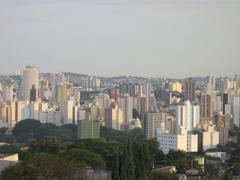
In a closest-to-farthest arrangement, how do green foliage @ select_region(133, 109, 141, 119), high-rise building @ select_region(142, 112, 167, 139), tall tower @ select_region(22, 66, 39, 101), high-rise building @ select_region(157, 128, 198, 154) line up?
high-rise building @ select_region(157, 128, 198, 154)
high-rise building @ select_region(142, 112, 167, 139)
green foliage @ select_region(133, 109, 141, 119)
tall tower @ select_region(22, 66, 39, 101)

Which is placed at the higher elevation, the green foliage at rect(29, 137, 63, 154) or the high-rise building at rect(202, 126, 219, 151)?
the green foliage at rect(29, 137, 63, 154)

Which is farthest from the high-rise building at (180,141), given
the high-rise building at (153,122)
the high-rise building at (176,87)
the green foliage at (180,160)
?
the high-rise building at (176,87)

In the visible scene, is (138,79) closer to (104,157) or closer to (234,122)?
(234,122)

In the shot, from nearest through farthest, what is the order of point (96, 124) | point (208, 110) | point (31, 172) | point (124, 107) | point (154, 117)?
point (31, 172) < point (96, 124) < point (154, 117) < point (208, 110) < point (124, 107)

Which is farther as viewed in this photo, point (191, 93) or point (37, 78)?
point (37, 78)

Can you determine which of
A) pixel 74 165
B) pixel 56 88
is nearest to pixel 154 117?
pixel 56 88

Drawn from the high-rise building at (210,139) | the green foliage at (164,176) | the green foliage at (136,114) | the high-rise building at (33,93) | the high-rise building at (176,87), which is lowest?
the high-rise building at (210,139)

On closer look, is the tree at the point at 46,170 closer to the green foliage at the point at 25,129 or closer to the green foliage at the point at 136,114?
the green foliage at the point at 25,129

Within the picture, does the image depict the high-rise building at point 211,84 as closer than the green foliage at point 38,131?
No

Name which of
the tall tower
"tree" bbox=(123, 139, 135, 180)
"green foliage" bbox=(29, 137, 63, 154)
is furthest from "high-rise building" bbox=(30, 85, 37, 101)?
"tree" bbox=(123, 139, 135, 180)

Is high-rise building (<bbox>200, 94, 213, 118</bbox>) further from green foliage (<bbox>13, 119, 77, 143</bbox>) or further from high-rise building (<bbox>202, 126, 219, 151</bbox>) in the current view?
green foliage (<bbox>13, 119, 77, 143</bbox>)

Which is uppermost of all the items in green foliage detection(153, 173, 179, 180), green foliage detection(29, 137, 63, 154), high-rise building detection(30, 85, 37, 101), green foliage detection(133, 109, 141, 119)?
high-rise building detection(30, 85, 37, 101)
